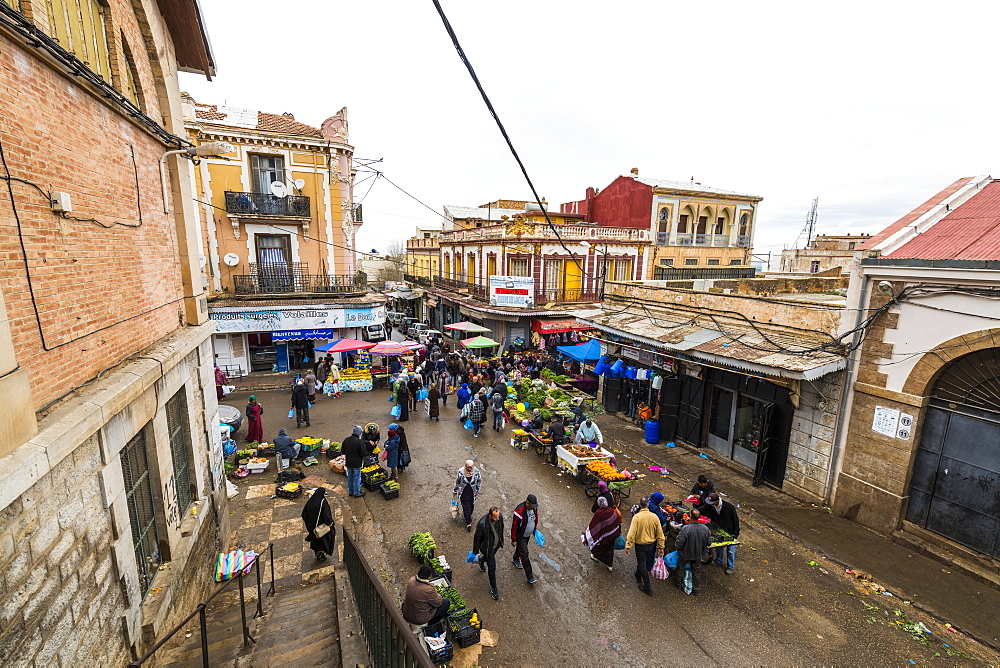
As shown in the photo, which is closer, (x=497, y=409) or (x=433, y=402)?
(x=497, y=409)

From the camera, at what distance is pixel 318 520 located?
8.09m

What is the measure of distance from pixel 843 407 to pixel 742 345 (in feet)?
7.89

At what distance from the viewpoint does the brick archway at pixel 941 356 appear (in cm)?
758

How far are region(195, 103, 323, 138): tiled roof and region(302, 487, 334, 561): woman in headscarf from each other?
57.6 ft

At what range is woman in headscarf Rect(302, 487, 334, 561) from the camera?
8.06 meters

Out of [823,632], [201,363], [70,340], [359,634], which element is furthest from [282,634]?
[823,632]

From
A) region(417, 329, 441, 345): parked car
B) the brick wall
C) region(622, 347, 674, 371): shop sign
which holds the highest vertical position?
the brick wall

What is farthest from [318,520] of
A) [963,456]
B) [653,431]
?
[963,456]

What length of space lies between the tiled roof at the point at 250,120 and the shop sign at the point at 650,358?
1667 centimetres


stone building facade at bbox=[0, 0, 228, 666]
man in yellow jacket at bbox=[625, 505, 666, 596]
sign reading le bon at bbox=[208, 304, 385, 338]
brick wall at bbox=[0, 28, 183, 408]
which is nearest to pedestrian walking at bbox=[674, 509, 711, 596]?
man in yellow jacket at bbox=[625, 505, 666, 596]

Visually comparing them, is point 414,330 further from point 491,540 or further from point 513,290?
point 491,540

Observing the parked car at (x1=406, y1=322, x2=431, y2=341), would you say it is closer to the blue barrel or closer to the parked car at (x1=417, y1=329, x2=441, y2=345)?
the parked car at (x1=417, y1=329, x2=441, y2=345)

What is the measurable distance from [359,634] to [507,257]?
69.6 feet

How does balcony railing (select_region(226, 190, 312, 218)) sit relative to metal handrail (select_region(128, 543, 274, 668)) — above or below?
above
